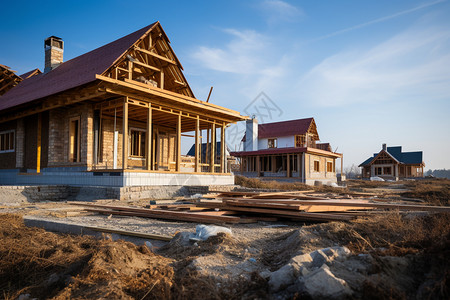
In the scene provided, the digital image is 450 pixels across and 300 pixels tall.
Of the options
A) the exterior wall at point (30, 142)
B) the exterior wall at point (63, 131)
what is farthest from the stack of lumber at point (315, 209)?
the exterior wall at point (30, 142)

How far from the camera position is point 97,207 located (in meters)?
7.96

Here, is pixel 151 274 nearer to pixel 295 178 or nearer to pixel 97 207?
pixel 97 207

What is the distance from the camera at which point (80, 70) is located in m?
13.9

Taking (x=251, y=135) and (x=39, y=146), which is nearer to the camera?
(x=39, y=146)

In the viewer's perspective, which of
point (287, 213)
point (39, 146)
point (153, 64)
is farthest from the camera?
point (153, 64)

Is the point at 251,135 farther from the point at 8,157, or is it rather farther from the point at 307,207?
the point at 307,207

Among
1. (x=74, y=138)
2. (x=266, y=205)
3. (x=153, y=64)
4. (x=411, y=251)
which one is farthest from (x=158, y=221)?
(x=153, y=64)

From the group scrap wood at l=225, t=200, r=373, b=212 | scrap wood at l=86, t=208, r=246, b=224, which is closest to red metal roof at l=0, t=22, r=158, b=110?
scrap wood at l=86, t=208, r=246, b=224

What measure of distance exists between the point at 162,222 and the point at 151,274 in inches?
134

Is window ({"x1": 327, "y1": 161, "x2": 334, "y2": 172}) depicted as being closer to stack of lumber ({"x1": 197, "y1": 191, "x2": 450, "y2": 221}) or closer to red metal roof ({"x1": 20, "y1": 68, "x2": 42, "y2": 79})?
stack of lumber ({"x1": 197, "y1": 191, "x2": 450, "y2": 221})

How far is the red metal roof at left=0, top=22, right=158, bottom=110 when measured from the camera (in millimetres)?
12212

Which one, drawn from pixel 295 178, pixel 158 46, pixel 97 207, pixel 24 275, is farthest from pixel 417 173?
pixel 24 275

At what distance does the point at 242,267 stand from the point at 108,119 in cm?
1247

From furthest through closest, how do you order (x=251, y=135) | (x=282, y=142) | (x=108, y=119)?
(x=251, y=135) → (x=282, y=142) → (x=108, y=119)
